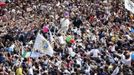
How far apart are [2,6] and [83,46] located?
351 inches

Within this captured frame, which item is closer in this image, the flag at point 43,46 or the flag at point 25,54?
the flag at point 43,46

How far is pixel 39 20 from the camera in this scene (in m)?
30.6

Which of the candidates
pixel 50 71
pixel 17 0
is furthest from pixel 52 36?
pixel 17 0

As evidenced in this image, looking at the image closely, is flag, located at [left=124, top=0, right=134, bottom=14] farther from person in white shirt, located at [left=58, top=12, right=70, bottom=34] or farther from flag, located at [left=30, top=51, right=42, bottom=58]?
flag, located at [left=30, top=51, right=42, bottom=58]

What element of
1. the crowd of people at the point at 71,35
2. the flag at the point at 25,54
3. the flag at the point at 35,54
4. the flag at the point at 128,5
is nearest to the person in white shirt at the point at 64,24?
the crowd of people at the point at 71,35

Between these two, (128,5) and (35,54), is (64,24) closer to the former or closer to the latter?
(128,5)

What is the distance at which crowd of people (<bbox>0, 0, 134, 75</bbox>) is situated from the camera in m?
23.4

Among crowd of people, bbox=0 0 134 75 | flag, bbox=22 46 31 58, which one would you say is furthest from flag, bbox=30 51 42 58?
flag, bbox=22 46 31 58

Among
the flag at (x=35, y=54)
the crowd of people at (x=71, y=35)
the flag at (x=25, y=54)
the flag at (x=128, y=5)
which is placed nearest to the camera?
the flag at (x=35, y=54)

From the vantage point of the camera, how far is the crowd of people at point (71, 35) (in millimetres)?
23422

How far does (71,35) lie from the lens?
27438mm

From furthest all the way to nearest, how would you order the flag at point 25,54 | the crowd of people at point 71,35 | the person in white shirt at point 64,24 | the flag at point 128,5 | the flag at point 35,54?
the person in white shirt at point 64,24 < the flag at point 128,5 < the flag at point 25,54 < the crowd of people at point 71,35 < the flag at point 35,54

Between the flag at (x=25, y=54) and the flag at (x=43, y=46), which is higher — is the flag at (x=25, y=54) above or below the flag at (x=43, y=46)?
below

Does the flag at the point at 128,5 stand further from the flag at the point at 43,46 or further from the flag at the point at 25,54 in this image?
the flag at the point at 43,46
